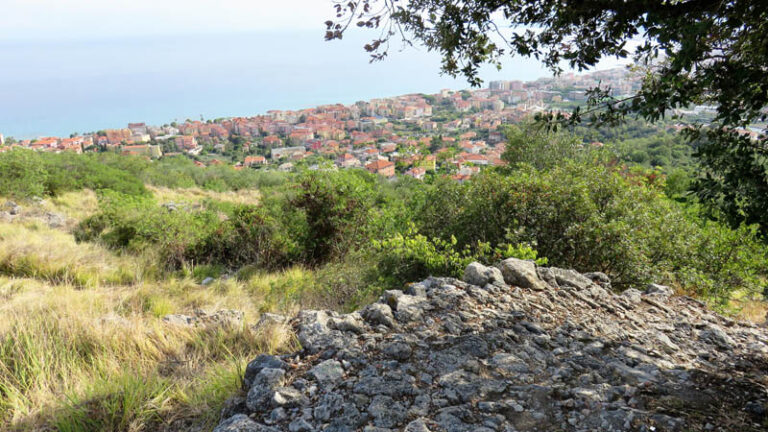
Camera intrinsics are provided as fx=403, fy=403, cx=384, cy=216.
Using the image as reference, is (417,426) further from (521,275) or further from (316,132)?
(316,132)

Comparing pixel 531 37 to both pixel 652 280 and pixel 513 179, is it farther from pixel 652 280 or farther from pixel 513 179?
pixel 652 280

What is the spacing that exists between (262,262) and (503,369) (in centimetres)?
671

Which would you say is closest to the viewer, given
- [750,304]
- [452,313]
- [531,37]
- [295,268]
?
[452,313]

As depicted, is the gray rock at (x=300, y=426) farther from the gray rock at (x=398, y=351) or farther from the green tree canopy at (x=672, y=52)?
the green tree canopy at (x=672, y=52)

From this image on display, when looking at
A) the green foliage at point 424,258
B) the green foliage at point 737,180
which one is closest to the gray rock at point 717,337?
the green foliage at point 737,180

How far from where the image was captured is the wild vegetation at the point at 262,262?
261cm

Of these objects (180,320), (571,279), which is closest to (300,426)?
(180,320)

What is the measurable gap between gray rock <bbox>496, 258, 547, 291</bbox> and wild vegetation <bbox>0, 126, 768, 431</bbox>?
1.24 feet

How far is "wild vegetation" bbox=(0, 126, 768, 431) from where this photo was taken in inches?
103

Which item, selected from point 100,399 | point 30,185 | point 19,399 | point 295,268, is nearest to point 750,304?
point 295,268

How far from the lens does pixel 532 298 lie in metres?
3.67

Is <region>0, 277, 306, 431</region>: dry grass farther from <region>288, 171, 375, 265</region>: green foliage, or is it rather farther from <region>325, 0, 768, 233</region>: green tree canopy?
<region>288, 171, 375, 265</region>: green foliage

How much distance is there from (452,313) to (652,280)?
3211 mm

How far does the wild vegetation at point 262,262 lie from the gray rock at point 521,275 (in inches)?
14.8
